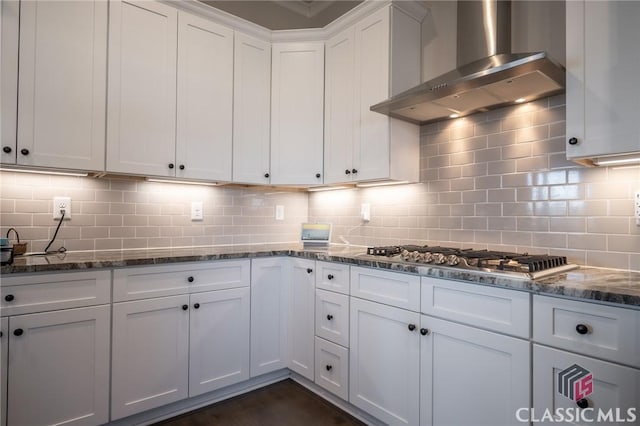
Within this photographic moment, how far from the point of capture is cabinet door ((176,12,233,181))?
2283 mm

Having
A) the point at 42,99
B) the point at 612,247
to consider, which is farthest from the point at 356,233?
the point at 42,99

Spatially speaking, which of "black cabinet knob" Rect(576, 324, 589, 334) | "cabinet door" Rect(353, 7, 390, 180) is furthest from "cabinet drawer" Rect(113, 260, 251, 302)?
"black cabinet knob" Rect(576, 324, 589, 334)

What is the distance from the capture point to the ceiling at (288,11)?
290 cm

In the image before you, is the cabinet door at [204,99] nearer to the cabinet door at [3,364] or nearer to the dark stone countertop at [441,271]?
the dark stone countertop at [441,271]

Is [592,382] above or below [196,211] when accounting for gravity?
below

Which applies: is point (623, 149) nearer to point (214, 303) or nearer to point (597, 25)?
point (597, 25)

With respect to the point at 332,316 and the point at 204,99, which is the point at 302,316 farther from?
the point at 204,99

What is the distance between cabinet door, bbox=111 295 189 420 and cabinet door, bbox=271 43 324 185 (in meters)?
1.18

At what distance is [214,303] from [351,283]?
0.82 m

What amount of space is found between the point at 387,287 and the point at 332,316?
479 mm

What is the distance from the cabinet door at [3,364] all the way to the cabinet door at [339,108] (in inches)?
75.1

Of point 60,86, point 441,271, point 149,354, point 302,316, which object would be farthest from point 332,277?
point 60,86

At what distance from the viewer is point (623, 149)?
1.34 m

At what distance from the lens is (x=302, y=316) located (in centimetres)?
232
